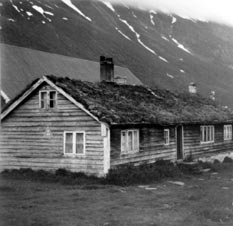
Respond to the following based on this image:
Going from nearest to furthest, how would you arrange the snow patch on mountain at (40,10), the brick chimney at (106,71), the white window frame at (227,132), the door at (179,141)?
the door at (179,141)
the brick chimney at (106,71)
the white window frame at (227,132)
the snow patch on mountain at (40,10)

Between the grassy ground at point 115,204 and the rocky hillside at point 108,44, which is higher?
the rocky hillside at point 108,44

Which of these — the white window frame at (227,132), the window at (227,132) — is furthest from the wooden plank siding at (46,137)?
the window at (227,132)

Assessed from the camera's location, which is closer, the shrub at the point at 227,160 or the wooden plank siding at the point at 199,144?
the wooden plank siding at the point at 199,144

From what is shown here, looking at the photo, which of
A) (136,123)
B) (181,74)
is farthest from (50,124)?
(181,74)

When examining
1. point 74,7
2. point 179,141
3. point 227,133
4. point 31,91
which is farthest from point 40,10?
point 31,91

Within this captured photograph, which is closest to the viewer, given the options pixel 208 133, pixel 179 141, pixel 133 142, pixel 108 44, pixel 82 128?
pixel 82 128

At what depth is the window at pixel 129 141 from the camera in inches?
814

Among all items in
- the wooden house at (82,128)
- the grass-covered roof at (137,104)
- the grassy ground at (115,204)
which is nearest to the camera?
the grassy ground at (115,204)

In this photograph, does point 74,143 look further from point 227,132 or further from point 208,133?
point 227,132

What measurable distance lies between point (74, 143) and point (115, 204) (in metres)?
6.52

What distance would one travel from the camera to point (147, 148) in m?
22.5

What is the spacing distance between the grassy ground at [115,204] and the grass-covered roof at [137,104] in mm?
3810

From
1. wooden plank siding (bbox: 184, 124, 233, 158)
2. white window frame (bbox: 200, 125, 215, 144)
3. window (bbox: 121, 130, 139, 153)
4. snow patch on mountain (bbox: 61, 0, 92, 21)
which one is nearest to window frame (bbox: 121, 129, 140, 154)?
window (bbox: 121, 130, 139, 153)

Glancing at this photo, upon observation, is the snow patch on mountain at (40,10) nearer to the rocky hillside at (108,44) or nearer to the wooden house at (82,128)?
the rocky hillside at (108,44)
